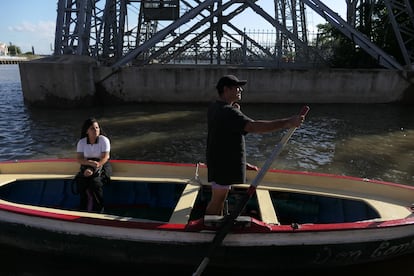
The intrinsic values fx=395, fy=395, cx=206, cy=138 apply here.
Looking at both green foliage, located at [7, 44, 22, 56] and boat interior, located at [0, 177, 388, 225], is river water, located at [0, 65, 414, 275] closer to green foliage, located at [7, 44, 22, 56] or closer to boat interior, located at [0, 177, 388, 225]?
boat interior, located at [0, 177, 388, 225]

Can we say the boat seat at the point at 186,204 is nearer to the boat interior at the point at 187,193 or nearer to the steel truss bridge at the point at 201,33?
the boat interior at the point at 187,193

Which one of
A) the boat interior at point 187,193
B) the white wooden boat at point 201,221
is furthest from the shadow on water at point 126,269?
the boat interior at point 187,193

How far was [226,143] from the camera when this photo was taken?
3.88 m

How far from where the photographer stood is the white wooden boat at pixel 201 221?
4.36 m

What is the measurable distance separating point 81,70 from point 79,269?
1209cm

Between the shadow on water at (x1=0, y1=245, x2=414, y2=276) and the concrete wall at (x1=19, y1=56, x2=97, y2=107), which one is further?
the concrete wall at (x1=19, y1=56, x2=97, y2=107)

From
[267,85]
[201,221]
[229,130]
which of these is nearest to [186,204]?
[201,221]

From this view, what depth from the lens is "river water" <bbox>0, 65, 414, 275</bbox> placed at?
9602 mm

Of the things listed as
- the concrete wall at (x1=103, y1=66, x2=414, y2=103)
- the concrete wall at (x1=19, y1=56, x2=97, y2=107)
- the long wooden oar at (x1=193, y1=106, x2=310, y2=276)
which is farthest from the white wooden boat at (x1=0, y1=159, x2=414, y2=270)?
the concrete wall at (x1=103, y1=66, x2=414, y2=103)

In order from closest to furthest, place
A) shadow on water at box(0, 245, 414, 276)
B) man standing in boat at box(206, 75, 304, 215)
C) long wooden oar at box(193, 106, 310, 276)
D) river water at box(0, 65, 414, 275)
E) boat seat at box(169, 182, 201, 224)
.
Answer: man standing in boat at box(206, 75, 304, 215) < long wooden oar at box(193, 106, 310, 276) < shadow on water at box(0, 245, 414, 276) < boat seat at box(169, 182, 201, 224) < river water at box(0, 65, 414, 275)

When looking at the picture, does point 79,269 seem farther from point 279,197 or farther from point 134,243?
point 279,197

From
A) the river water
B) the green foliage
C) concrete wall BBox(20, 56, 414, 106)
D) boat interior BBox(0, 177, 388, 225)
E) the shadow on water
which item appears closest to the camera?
the shadow on water

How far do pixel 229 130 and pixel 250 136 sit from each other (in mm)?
8091

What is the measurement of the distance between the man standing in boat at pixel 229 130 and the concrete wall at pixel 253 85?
13046 millimetres
